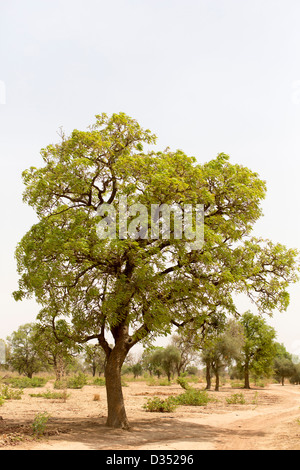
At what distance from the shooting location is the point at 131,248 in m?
13.2

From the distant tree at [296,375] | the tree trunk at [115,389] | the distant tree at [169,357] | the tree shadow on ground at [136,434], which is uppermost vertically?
the tree trunk at [115,389]

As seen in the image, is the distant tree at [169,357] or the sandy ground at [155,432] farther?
the distant tree at [169,357]

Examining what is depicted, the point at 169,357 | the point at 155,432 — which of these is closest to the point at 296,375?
the point at 169,357

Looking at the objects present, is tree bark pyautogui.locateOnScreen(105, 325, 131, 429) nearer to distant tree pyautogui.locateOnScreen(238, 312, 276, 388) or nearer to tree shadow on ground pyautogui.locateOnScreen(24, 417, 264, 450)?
tree shadow on ground pyautogui.locateOnScreen(24, 417, 264, 450)

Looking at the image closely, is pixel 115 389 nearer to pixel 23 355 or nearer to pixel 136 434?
pixel 136 434

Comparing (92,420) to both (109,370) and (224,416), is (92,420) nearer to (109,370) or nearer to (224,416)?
(109,370)

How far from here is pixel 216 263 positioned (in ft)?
43.7

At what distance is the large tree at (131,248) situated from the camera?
1272 cm

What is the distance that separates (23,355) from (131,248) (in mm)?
56435

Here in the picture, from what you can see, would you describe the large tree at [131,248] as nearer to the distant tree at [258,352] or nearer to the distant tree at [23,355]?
the distant tree at [258,352]

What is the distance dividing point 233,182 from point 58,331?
842 cm

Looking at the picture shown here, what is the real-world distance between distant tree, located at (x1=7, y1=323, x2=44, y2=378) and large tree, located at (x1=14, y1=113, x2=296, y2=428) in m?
50.6

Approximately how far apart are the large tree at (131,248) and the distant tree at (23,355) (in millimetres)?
50566

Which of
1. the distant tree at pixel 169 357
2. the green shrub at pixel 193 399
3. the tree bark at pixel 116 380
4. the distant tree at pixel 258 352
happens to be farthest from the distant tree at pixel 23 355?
the tree bark at pixel 116 380
